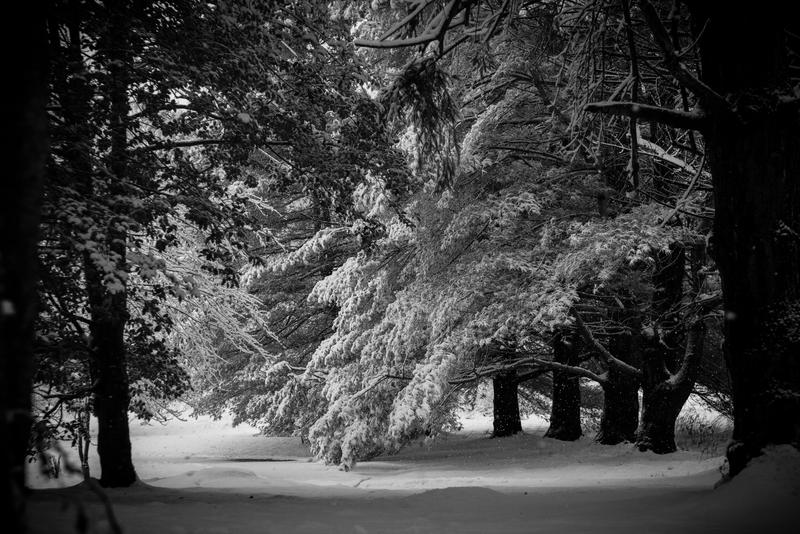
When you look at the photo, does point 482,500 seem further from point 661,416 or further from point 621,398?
point 621,398

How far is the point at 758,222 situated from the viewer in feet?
16.9

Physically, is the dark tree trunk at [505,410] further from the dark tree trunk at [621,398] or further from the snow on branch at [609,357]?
the snow on branch at [609,357]

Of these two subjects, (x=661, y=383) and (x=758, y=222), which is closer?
(x=758, y=222)

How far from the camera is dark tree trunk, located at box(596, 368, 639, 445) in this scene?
41.5 feet

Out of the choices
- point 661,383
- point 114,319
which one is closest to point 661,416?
point 661,383

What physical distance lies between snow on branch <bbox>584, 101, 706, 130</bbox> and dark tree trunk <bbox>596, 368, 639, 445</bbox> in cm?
801

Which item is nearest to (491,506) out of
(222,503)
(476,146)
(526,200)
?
(222,503)

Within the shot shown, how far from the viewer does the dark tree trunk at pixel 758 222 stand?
502 centimetres

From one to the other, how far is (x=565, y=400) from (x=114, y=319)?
11.7m

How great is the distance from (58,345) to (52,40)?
3307 millimetres

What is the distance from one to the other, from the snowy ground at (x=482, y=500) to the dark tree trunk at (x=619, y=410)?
0.60m

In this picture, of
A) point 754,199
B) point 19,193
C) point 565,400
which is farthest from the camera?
point 565,400

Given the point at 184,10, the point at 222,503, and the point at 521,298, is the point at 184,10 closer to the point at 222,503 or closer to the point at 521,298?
the point at 222,503

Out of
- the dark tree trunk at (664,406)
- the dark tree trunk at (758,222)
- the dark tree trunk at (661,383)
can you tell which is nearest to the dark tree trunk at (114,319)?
the dark tree trunk at (758,222)
